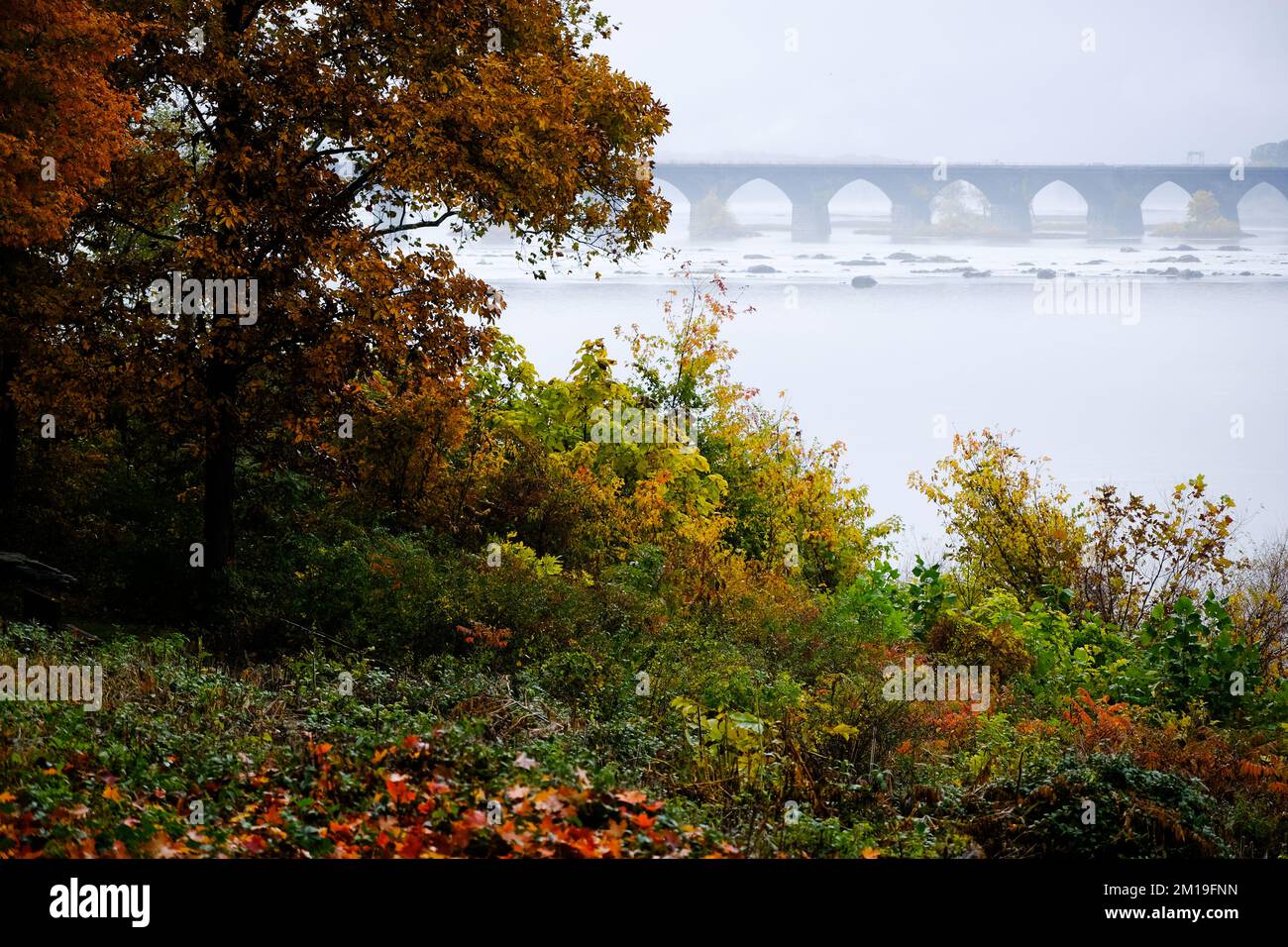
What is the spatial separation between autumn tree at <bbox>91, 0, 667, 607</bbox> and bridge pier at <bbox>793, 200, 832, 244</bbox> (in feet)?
182

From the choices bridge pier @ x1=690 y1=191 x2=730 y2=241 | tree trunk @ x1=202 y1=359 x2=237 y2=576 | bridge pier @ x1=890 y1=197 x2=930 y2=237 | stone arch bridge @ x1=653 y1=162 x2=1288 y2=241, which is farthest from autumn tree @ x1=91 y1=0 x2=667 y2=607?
bridge pier @ x1=890 y1=197 x2=930 y2=237

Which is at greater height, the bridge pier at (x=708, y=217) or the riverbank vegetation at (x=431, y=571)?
the bridge pier at (x=708, y=217)

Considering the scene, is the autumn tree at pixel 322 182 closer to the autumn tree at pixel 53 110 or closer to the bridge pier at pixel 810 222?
the autumn tree at pixel 53 110

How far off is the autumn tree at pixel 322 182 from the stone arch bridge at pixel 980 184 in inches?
1720

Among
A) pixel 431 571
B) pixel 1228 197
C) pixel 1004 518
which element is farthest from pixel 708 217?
pixel 431 571

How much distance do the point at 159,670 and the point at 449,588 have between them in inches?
116

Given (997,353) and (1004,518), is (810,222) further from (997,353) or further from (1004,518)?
(1004,518)

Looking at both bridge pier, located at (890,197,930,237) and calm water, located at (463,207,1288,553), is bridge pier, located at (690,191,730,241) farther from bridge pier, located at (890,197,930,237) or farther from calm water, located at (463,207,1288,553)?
bridge pier, located at (890,197,930,237)

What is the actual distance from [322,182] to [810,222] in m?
58.2

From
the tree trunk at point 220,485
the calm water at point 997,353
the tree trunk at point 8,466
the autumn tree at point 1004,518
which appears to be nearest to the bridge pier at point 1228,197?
the calm water at point 997,353

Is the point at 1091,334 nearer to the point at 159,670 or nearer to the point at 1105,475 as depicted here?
the point at 1105,475

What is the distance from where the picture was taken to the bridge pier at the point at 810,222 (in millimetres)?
65500
